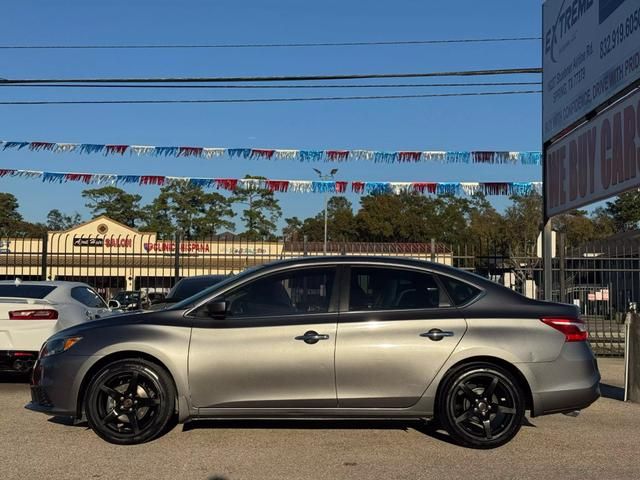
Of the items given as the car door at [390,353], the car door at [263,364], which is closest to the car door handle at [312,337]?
the car door at [263,364]

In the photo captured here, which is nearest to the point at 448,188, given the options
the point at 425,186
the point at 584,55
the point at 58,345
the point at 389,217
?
the point at 425,186

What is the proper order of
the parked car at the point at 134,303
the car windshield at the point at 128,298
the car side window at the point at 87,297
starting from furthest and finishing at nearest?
the car windshield at the point at 128,298
the parked car at the point at 134,303
the car side window at the point at 87,297

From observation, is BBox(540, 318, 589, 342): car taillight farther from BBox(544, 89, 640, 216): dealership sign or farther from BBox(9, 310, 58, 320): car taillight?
BBox(9, 310, 58, 320): car taillight

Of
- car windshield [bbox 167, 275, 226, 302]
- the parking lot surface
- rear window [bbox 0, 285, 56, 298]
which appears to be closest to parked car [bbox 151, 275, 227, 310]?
car windshield [bbox 167, 275, 226, 302]

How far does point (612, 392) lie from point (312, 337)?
5.37 m

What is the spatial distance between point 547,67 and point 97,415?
981 centimetres

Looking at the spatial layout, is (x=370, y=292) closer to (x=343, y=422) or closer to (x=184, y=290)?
(x=343, y=422)

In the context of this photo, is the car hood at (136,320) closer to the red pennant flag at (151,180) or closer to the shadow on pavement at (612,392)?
the shadow on pavement at (612,392)

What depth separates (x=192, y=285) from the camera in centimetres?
1096

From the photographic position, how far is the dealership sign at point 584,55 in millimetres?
9156

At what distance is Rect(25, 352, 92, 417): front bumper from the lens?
Answer: 5730 mm

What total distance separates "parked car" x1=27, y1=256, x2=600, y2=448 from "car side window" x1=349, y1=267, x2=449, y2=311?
6cm

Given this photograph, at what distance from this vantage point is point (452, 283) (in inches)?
238

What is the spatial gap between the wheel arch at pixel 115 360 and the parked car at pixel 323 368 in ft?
0.04
